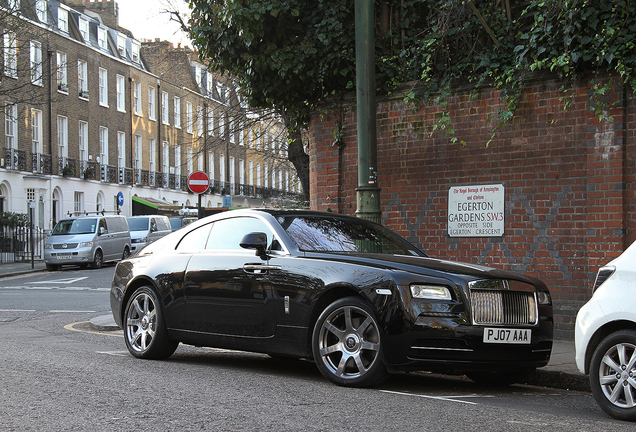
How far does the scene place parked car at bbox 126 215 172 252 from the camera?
33750 mm

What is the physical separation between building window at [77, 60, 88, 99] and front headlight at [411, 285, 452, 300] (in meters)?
39.3

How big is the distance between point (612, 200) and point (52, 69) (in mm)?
32942

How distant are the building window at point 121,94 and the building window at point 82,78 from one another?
3.84 metres

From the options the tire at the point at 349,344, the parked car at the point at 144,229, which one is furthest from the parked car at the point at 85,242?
the tire at the point at 349,344

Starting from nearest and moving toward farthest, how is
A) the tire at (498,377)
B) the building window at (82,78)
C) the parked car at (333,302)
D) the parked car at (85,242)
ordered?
the parked car at (333,302) < the tire at (498,377) < the parked car at (85,242) < the building window at (82,78)

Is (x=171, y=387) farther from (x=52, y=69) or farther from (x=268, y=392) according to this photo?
(x=52, y=69)

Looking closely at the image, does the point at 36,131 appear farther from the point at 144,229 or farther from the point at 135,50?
the point at 135,50

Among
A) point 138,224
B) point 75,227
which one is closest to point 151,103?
point 138,224

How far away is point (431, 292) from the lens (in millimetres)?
5992

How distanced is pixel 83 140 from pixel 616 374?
4045 cm

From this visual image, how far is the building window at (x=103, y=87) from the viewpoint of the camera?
44.8m

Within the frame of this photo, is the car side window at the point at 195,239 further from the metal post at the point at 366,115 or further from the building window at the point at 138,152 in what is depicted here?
the building window at the point at 138,152

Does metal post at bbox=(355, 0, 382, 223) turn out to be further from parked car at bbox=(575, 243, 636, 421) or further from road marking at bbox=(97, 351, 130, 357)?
parked car at bbox=(575, 243, 636, 421)

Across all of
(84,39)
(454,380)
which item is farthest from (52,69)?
(454,380)
